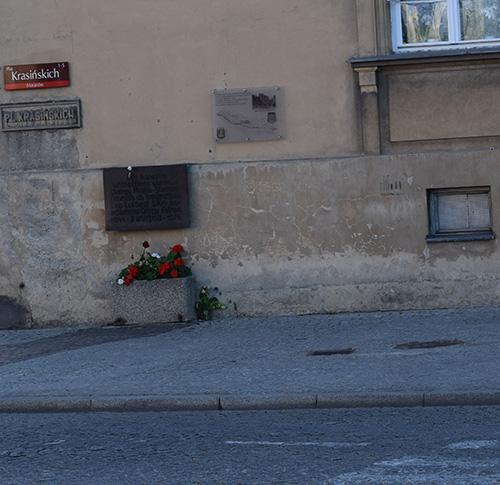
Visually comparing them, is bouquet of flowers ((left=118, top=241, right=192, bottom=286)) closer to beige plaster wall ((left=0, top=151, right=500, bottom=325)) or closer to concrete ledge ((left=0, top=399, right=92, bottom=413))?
beige plaster wall ((left=0, top=151, right=500, bottom=325))

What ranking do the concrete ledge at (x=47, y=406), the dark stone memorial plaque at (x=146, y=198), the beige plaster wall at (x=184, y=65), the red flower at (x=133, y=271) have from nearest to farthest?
the concrete ledge at (x=47, y=406)
the red flower at (x=133, y=271)
the beige plaster wall at (x=184, y=65)
the dark stone memorial plaque at (x=146, y=198)

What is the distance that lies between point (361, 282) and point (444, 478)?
698 cm

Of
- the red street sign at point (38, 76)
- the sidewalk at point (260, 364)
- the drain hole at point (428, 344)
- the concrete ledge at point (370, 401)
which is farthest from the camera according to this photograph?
the red street sign at point (38, 76)

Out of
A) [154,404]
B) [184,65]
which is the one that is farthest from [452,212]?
[154,404]

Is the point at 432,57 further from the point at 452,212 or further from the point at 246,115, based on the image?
the point at 246,115

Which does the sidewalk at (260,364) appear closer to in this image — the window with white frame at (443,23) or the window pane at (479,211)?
the window pane at (479,211)

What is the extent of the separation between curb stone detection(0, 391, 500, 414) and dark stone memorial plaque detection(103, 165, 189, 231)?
4.82 metres

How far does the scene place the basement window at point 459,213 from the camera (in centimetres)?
1198

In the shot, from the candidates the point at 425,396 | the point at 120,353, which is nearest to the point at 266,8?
the point at 120,353

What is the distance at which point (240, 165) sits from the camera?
12289mm

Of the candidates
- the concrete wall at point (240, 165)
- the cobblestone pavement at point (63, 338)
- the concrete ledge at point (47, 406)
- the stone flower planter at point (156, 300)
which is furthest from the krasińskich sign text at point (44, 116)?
the concrete ledge at point (47, 406)

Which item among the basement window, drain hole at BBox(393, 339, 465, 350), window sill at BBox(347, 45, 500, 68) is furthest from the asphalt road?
window sill at BBox(347, 45, 500, 68)

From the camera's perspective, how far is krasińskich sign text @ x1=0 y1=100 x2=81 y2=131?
1253cm

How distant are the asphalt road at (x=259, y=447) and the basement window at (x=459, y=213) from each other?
5362 millimetres
